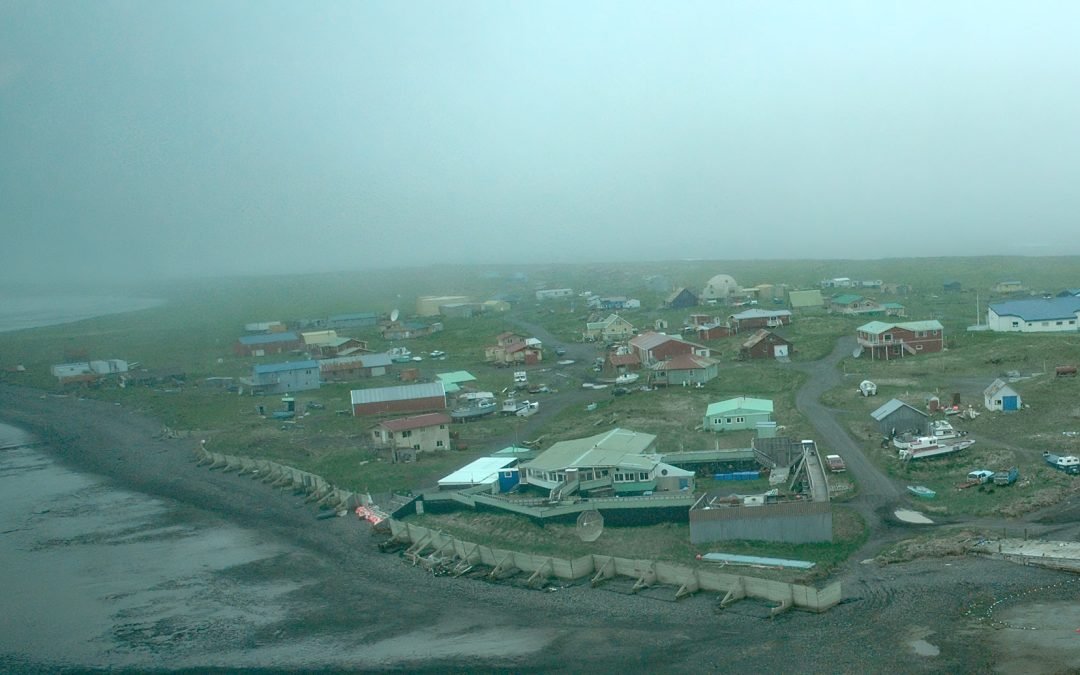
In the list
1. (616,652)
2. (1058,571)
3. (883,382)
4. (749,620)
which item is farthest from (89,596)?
(883,382)

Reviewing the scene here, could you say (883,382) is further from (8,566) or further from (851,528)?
(8,566)

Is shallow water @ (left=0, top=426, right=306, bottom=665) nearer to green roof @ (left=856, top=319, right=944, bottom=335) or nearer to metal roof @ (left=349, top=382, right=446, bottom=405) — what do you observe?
metal roof @ (left=349, top=382, right=446, bottom=405)

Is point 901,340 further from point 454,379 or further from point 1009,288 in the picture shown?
point 1009,288

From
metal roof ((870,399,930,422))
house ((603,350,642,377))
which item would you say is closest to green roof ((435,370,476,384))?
house ((603,350,642,377))

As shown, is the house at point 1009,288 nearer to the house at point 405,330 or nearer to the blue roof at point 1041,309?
the blue roof at point 1041,309

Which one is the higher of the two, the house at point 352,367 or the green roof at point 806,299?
the green roof at point 806,299

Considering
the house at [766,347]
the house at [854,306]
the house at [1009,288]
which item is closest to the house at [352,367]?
the house at [766,347]

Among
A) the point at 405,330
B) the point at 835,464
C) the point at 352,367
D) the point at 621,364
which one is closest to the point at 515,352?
the point at 621,364
